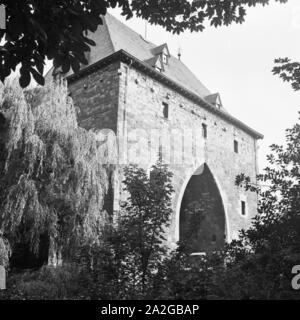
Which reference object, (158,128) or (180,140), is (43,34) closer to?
(158,128)

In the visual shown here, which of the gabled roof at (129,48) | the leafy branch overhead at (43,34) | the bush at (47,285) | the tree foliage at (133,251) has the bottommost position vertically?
the bush at (47,285)

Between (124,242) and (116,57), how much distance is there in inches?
435

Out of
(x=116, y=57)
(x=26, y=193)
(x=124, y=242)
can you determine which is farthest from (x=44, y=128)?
(x=116, y=57)

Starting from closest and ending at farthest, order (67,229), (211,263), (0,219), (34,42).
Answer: (34,42)
(211,263)
(0,219)
(67,229)

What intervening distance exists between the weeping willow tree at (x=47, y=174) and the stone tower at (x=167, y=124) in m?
1.70

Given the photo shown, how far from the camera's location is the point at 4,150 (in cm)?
1099

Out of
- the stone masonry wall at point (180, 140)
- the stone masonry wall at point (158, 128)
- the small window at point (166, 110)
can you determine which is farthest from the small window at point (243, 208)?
the small window at point (166, 110)

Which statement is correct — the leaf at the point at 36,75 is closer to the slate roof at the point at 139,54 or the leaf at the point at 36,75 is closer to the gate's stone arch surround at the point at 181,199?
the slate roof at the point at 139,54

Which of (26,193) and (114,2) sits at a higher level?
(114,2)

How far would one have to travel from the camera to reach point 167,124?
1917 cm

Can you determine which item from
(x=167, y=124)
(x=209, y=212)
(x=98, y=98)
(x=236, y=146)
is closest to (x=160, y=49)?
(x=167, y=124)

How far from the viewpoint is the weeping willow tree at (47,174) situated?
10769mm

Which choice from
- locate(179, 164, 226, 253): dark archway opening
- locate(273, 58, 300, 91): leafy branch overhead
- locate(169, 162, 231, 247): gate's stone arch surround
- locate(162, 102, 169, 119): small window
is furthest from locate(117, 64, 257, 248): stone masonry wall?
locate(273, 58, 300, 91): leafy branch overhead

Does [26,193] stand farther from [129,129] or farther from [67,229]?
[129,129]
